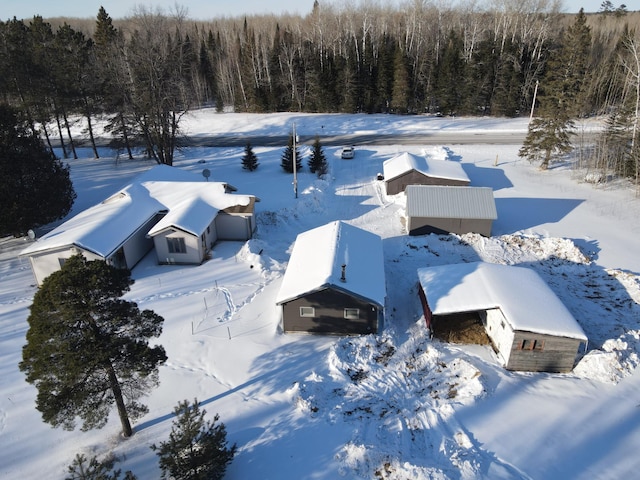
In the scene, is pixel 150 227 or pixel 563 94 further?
pixel 563 94

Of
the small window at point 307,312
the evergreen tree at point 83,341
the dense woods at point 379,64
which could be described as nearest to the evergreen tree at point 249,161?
the dense woods at point 379,64

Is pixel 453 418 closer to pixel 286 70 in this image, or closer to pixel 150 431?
pixel 150 431

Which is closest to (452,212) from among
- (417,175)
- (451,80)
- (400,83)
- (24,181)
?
(417,175)

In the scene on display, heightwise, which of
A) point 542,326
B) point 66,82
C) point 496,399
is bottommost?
point 496,399

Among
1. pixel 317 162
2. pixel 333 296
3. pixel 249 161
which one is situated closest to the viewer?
pixel 333 296

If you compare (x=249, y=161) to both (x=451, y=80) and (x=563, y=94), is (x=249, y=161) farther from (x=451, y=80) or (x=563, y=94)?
(x=451, y=80)

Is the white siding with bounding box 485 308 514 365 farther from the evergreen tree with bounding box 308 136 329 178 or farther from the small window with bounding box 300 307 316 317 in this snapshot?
the evergreen tree with bounding box 308 136 329 178

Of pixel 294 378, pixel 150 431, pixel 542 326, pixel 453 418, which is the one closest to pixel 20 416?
pixel 150 431

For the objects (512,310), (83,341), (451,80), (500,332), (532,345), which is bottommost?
(500,332)
